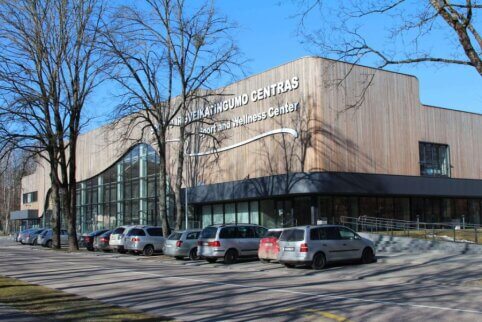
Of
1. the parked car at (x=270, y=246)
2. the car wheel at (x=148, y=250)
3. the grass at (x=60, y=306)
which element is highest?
the parked car at (x=270, y=246)

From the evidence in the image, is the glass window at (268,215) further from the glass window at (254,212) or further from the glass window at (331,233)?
the glass window at (331,233)

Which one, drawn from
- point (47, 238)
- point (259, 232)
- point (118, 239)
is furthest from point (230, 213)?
point (47, 238)

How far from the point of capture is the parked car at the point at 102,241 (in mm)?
37438

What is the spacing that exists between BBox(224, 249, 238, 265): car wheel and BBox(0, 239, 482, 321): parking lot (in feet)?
4.20

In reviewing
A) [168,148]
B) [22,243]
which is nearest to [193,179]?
[168,148]

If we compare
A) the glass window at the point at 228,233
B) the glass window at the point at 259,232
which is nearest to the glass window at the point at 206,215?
the glass window at the point at 259,232

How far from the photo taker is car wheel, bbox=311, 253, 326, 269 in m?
20.8

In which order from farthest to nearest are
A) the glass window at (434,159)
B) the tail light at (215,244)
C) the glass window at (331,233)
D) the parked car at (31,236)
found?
the parked car at (31,236), the glass window at (434,159), the tail light at (215,244), the glass window at (331,233)

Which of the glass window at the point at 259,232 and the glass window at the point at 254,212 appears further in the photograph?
the glass window at the point at 254,212

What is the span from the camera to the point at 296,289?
14570 mm

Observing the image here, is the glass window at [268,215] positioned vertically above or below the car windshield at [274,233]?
above

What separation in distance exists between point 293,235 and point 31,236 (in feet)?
124

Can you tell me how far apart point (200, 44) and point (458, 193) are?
22022 mm

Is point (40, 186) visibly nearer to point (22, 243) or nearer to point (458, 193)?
point (22, 243)
